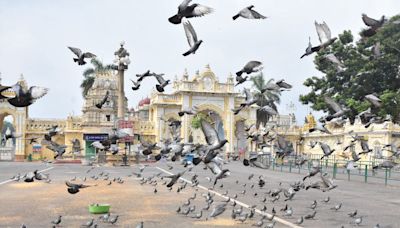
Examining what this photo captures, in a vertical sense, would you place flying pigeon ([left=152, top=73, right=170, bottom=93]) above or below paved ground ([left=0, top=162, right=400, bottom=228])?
above

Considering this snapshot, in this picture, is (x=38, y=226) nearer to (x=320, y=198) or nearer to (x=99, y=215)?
(x=99, y=215)

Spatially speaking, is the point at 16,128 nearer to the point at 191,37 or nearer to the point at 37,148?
the point at 37,148

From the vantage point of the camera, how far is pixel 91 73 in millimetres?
60812

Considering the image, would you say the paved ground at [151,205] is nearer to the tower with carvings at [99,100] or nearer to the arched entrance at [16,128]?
the arched entrance at [16,128]

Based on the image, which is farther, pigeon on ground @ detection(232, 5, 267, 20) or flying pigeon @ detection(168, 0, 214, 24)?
pigeon on ground @ detection(232, 5, 267, 20)

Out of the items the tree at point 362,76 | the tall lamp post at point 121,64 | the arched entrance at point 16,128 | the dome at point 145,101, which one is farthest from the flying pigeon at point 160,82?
the dome at point 145,101

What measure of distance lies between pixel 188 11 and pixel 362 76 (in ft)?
63.2

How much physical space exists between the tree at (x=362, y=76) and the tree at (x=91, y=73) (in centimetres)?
3496

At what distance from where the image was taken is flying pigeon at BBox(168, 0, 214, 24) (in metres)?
6.52

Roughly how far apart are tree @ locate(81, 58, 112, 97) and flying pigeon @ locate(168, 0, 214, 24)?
51764mm

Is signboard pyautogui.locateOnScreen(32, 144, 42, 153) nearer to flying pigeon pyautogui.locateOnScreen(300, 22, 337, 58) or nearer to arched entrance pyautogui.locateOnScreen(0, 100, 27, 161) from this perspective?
arched entrance pyautogui.locateOnScreen(0, 100, 27, 161)

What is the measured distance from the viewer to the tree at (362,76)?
2295cm

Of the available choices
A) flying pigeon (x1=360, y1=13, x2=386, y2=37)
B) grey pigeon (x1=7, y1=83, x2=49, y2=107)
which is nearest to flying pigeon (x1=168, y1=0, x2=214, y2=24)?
grey pigeon (x1=7, y1=83, x2=49, y2=107)

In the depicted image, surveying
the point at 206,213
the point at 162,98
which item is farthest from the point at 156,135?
the point at 206,213
